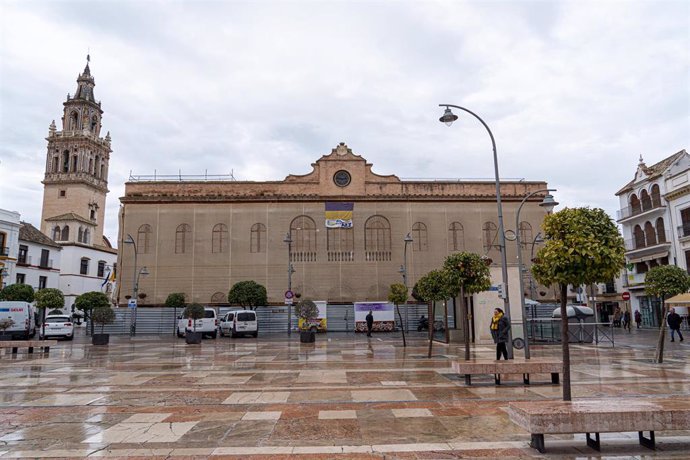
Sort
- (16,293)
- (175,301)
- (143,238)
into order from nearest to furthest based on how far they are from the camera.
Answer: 1. (16,293)
2. (175,301)
3. (143,238)

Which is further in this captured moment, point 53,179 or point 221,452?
point 53,179

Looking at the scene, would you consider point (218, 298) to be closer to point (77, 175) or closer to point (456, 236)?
point (456, 236)

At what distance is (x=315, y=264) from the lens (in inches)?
1642

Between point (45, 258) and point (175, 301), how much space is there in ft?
76.5

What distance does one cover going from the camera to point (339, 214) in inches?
1672

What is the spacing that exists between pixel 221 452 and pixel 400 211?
3776cm

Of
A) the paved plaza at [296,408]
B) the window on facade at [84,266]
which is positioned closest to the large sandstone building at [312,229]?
the window on facade at [84,266]

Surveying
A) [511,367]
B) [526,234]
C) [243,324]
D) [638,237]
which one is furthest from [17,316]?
[638,237]

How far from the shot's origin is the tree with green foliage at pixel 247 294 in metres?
36.9

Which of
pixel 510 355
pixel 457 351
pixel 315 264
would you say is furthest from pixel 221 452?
pixel 315 264

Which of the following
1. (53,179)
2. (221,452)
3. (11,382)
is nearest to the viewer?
(221,452)

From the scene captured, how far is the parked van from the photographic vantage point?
30.9m

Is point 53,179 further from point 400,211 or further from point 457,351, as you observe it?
point 457,351

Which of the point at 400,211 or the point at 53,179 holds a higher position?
the point at 53,179
